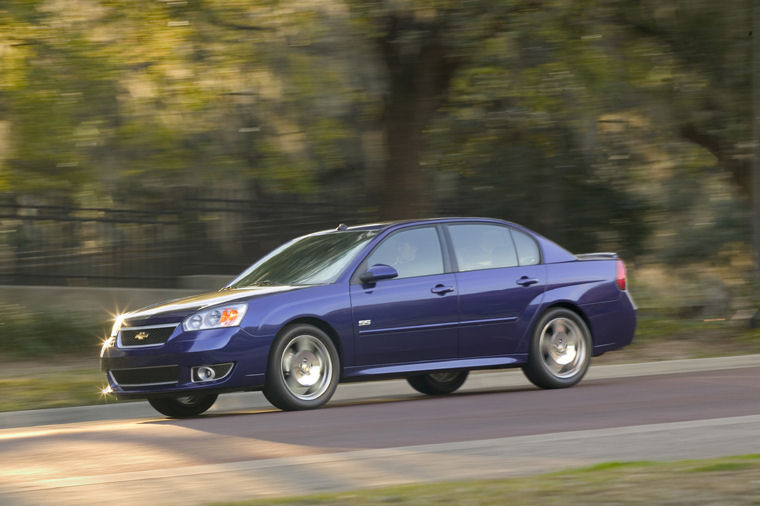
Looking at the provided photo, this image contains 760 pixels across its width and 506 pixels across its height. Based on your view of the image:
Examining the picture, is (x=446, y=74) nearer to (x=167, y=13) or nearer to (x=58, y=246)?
(x=167, y=13)

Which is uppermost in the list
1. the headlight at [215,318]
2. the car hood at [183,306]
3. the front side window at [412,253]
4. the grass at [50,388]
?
the front side window at [412,253]

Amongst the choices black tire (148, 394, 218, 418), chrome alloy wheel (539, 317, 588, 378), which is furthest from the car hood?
chrome alloy wheel (539, 317, 588, 378)

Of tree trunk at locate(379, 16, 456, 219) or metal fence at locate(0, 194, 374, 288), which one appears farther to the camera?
metal fence at locate(0, 194, 374, 288)

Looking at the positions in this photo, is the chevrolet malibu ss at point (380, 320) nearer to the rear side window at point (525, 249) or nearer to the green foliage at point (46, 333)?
the rear side window at point (525, 249)

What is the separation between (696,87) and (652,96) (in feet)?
2.19

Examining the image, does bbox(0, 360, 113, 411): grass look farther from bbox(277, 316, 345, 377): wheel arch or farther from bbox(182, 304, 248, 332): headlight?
bbox(277, 316, 345, 377): wheel arch

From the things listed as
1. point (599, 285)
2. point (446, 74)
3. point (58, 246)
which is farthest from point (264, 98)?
point (599, 285)

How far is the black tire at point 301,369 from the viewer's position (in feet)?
33.8

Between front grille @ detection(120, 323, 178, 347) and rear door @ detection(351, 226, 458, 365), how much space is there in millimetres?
1607

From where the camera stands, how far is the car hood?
403 inches

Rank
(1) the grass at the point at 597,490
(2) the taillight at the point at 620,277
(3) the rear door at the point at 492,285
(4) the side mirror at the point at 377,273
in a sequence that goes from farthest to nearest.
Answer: (2) the taillight at the point at 620,277
(3) the rear door at the point at 492,285
(4) the side mirror at the point at 377,273
(1) the grass at the point at 597,490

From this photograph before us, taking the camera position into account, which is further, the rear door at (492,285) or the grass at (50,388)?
the grass at (50,388)

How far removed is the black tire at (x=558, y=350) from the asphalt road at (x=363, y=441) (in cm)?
24

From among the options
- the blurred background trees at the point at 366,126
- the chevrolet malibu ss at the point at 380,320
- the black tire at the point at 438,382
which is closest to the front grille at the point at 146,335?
the chevrolet malibu ss at the point at 380,320
